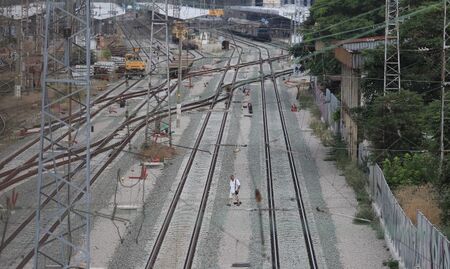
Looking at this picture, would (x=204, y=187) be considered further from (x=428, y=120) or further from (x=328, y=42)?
(x=328, y=42)

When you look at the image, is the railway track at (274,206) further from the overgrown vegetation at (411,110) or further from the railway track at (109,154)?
the railway track at (109,154)

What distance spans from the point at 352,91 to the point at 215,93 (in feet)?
45.8

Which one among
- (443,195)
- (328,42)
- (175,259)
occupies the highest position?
(328,42)

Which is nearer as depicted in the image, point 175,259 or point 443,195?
point 443,195

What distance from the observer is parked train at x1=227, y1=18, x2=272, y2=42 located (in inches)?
2594

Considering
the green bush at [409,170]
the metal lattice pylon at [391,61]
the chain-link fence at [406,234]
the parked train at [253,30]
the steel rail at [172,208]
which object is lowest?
the steel rail at [172,208]

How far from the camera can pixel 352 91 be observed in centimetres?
2150

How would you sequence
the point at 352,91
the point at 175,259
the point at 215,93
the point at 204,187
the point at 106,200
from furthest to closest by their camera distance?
the point at 215,93 < the point at 352,91 < the point at 204,187 < the point at 106,200 < the point at 175,259

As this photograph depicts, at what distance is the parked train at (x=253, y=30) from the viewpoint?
6588 cm

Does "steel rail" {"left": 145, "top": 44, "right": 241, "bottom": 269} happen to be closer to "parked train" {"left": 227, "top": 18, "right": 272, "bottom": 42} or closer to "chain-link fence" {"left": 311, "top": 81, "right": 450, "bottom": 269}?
"chain-link fence" {"left": 311, "top": 81, "right": 450, "bottom": 269}

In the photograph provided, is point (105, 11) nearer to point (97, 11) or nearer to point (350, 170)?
point (97, 11)

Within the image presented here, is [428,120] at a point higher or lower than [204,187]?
higher

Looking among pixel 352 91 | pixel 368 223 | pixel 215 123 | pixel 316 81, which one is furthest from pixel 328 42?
pixel 368 223

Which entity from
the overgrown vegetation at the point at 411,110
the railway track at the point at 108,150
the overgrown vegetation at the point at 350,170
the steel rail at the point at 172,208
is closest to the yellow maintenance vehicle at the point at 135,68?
the railway track at the point at 108,150
